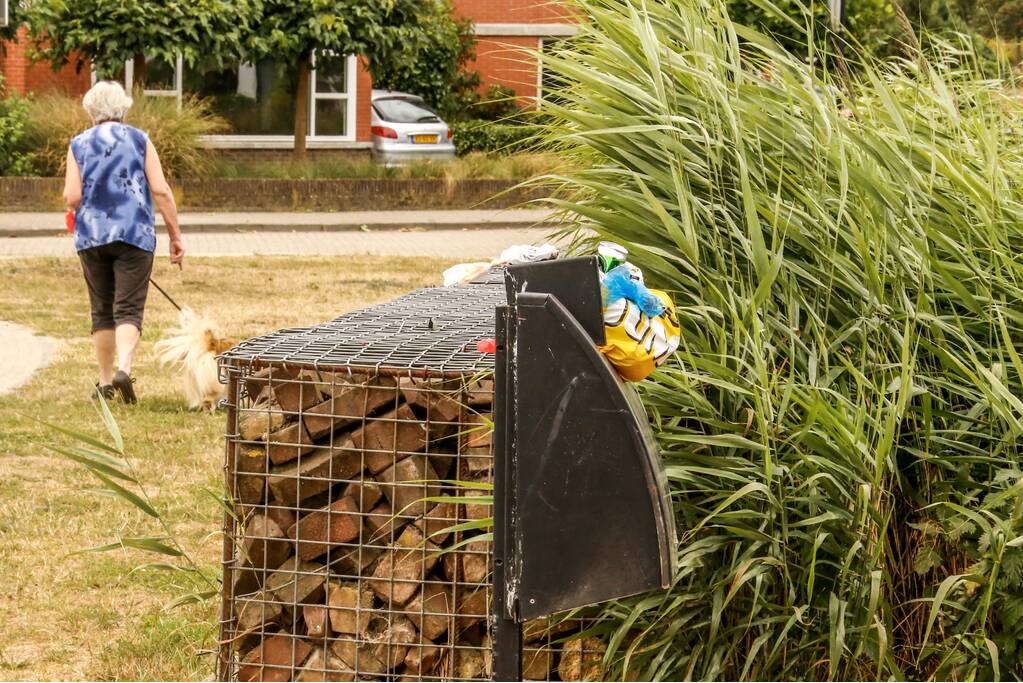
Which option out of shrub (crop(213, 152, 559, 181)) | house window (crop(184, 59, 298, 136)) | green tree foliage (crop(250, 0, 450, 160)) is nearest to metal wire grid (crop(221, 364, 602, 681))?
shrub (crop(213, 152, 559, 181))

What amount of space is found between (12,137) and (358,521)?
1973 centimetres

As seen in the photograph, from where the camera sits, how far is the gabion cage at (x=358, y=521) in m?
3.60

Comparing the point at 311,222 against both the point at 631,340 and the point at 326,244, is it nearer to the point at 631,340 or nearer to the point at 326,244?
the point at 326,244

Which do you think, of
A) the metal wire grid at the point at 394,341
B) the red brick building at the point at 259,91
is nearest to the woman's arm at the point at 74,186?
the metal wire grid at the point at 394,341

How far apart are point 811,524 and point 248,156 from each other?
2544cm

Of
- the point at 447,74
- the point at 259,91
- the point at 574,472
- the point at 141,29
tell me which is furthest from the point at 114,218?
the point at 447,74

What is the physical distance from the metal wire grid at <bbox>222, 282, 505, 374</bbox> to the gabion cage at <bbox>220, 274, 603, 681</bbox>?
0.05ft

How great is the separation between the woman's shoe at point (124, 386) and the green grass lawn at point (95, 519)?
0.08m

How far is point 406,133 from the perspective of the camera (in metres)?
27.8

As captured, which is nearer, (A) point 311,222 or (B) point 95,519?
(B) point 95,519

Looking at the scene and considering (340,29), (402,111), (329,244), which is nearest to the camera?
(329,244)

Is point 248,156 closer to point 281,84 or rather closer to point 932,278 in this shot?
point 281,84

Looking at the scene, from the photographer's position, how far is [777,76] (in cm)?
392

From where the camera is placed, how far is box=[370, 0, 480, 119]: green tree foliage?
3177 cm
